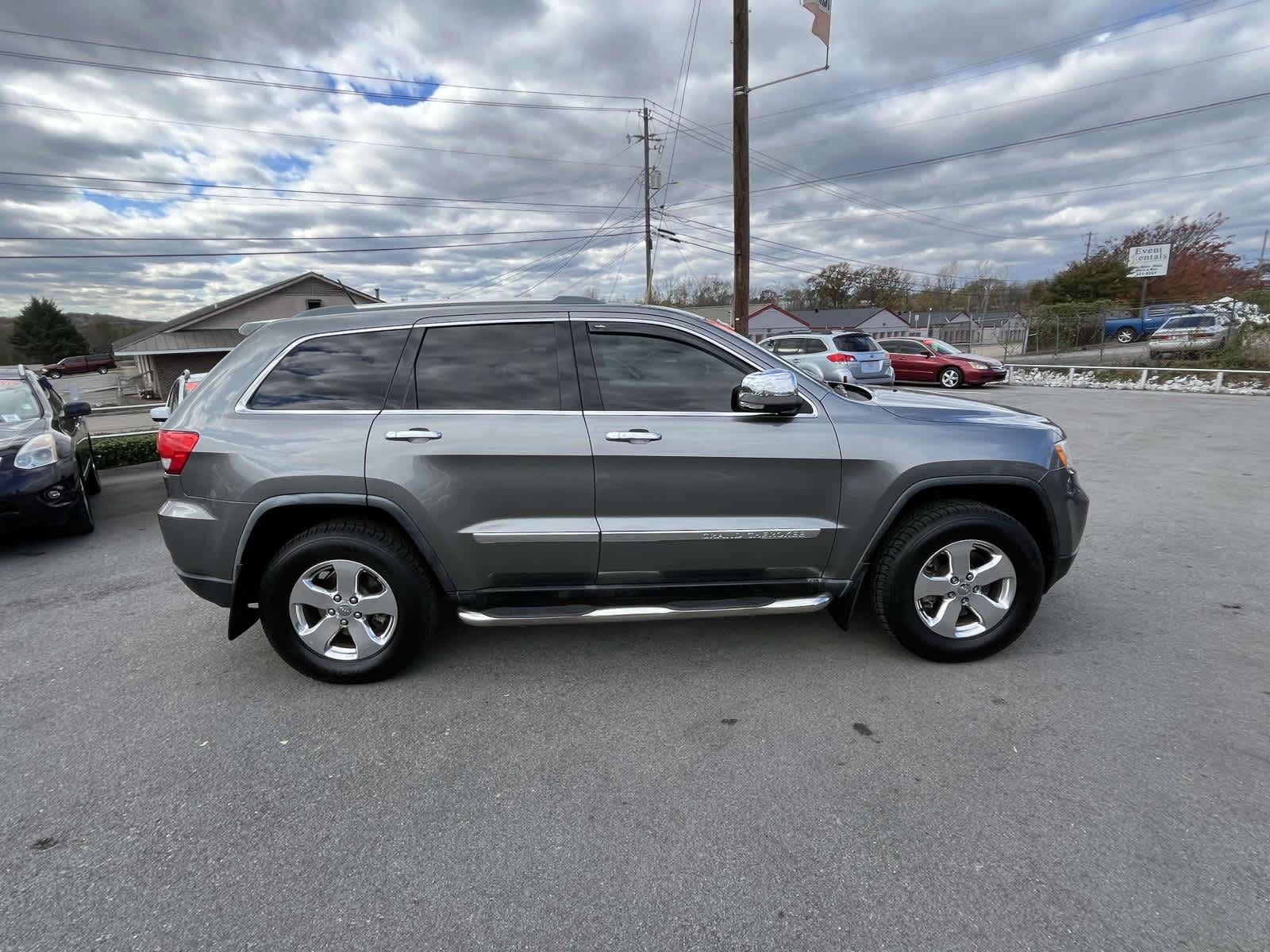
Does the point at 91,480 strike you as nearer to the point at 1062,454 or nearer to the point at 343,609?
the point at 343,609

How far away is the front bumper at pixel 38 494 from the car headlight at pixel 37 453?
0.04 metres

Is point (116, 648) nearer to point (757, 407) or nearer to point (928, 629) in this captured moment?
point (757, 407)

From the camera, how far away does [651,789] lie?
2469 millimetres

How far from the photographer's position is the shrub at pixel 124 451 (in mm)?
8555

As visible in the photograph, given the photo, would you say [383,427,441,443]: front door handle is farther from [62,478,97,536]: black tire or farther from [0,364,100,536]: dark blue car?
[62,478,97,536]: black tire

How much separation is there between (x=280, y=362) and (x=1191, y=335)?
25.8m

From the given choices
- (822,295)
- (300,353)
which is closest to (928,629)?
(300,353)

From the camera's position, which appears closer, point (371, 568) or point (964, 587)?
point (371, 568)

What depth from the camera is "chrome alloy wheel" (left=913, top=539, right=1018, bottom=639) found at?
128 inches

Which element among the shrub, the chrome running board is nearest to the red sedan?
the chrome running board

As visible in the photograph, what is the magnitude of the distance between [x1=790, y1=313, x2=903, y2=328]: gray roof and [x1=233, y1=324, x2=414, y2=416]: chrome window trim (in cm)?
5988

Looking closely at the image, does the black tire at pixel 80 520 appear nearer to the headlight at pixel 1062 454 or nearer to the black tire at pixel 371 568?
the black tire at pixel 371 568

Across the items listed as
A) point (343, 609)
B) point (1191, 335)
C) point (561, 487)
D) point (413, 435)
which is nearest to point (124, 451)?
point (343, 609)

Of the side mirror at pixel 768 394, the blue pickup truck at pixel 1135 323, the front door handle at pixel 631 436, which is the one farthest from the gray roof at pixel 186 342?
the blue pickup truck at pixel 1135 323
